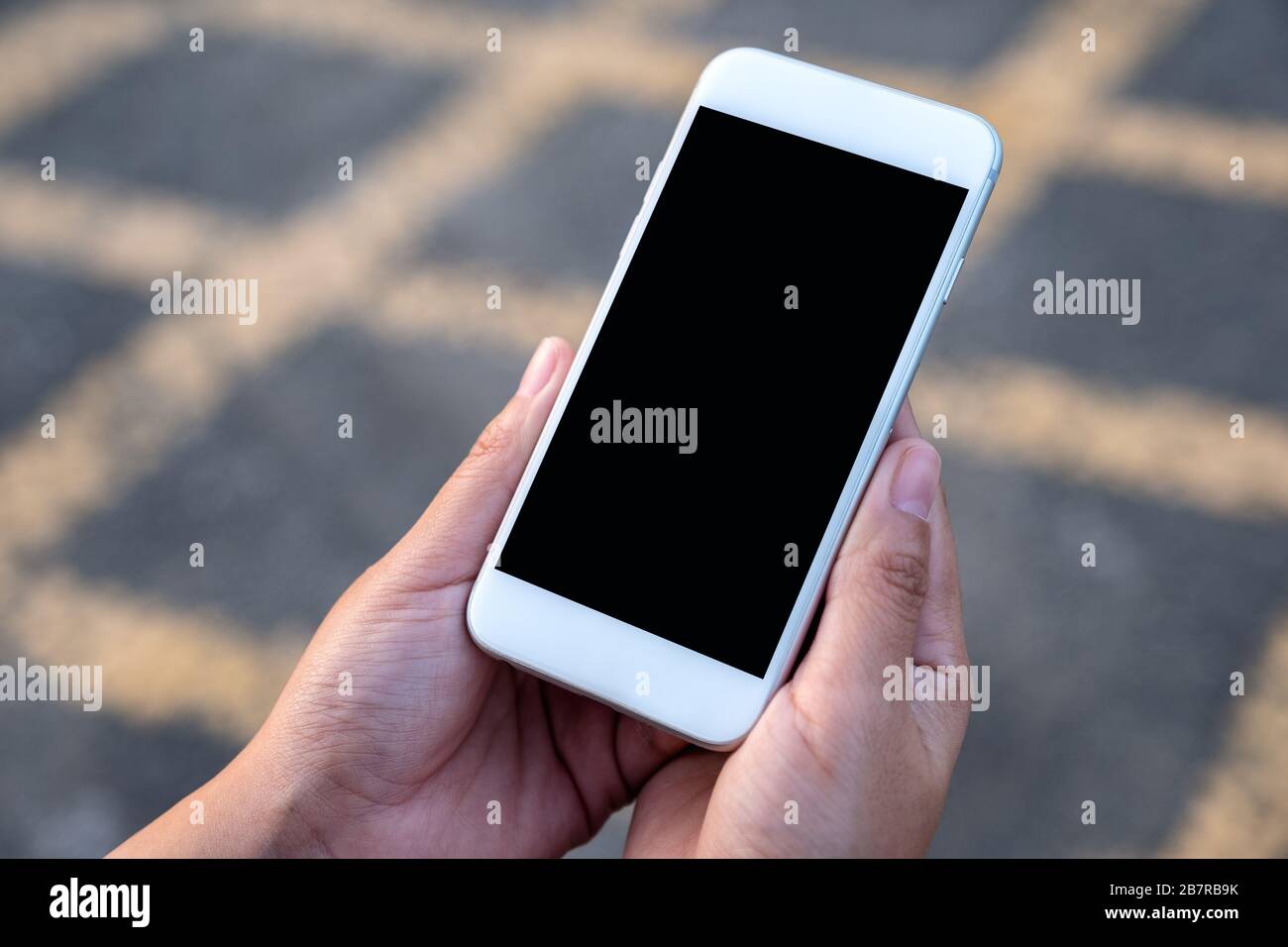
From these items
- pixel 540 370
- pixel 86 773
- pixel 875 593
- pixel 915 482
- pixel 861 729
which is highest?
pixel 540 370

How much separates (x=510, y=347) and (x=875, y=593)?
1.21 metres

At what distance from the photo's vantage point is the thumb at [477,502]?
1188 mm

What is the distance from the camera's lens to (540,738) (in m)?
1.29

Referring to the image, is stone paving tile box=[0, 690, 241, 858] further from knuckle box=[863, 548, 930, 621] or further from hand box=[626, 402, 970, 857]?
knuckle box=[863, 548, 930, 621]

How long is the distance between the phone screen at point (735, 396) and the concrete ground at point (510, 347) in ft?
2.68

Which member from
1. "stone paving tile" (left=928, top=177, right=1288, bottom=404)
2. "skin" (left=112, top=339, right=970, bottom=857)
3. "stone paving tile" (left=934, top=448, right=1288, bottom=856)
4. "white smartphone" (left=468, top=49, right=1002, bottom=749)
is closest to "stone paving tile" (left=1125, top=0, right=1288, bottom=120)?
"stone paving tile" (left=928, top=177, right=1288, bottom=404)

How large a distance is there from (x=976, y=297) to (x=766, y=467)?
1151 mm

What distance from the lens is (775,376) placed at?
3.81 ft

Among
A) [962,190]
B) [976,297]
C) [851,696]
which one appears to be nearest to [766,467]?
[851,696]

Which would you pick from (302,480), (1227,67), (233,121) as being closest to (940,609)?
(302,480)

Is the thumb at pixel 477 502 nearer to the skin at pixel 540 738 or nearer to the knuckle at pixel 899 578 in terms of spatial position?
the skin at pixel 540 738

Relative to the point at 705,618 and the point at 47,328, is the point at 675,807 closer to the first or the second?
the point at 705,618

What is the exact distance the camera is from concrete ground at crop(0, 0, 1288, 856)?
1.84 meters

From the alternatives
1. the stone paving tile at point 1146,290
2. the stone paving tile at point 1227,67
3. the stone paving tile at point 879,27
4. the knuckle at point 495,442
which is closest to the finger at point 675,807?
the knuckle at point 495,442
